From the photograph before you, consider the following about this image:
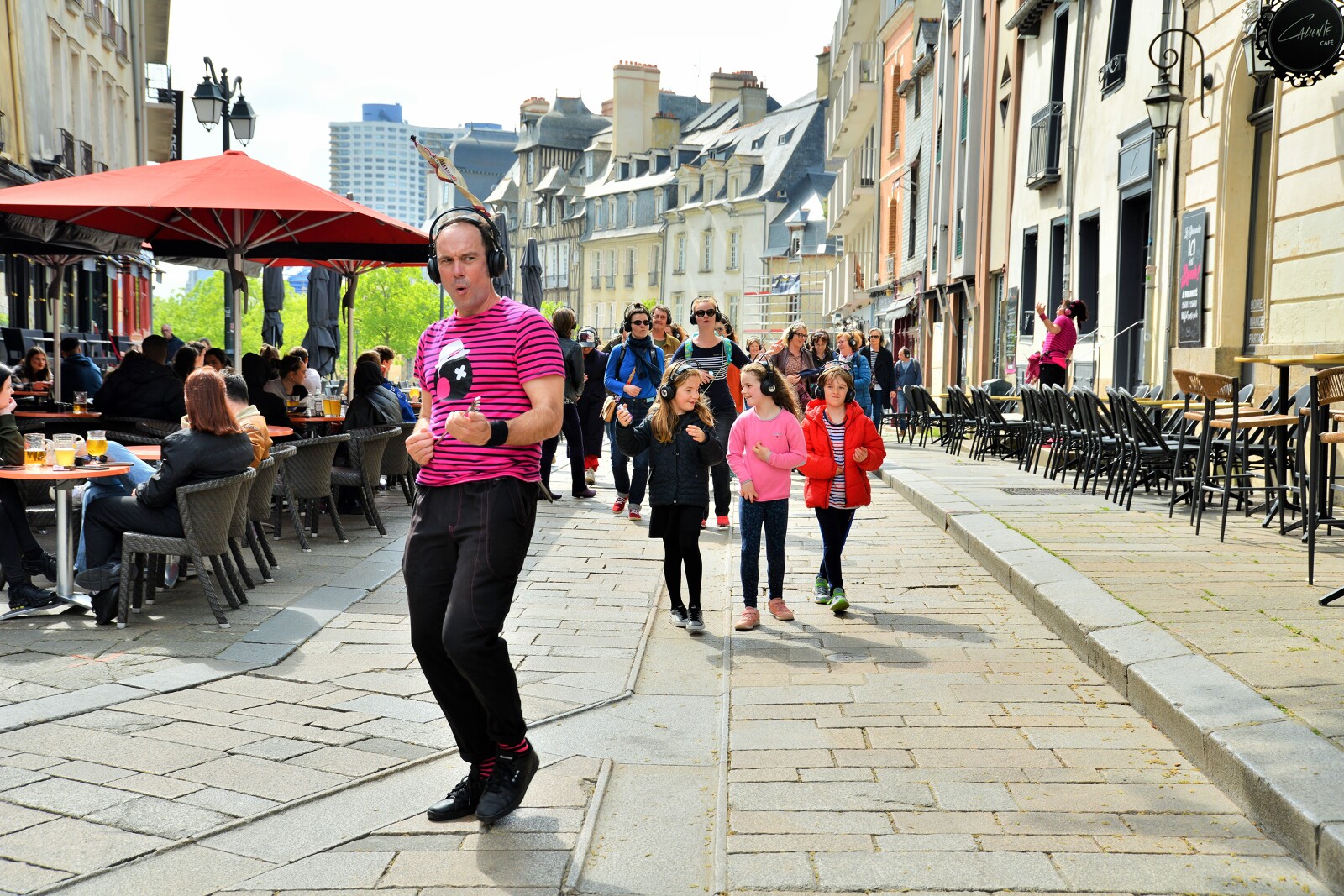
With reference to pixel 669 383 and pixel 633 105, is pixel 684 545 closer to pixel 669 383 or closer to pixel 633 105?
pixel 669 383

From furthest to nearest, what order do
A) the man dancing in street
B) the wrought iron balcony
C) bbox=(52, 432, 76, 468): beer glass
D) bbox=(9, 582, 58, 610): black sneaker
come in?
1. the wrought iron balcony
2. bbox=(52, 432, 76, 468): beer glass
3. bbox=(9, 582, 58, 610): black sneaker
4. the man dancing in street

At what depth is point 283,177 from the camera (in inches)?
410

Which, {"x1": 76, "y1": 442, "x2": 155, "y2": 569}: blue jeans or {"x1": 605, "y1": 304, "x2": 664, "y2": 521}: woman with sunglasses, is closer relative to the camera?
{"x1": 76, "y1": 442, "x2": 155, "y2": 569}: blue jeans

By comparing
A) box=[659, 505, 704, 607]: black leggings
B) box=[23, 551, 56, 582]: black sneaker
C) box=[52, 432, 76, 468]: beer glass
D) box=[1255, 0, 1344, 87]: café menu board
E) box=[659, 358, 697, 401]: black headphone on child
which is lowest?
box=[23, 551, 56, 582]: black sneaker

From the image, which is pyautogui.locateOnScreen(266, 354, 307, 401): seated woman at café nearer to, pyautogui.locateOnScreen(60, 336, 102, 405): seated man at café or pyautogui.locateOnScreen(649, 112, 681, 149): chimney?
pyautogui.locateOnScreen(60, 336, 102, 405): seated man at café

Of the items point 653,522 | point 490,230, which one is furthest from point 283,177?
point 490,230

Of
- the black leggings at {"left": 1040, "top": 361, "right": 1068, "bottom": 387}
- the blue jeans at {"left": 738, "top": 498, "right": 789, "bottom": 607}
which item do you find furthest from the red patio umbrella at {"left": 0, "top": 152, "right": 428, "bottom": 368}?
the black leggings at {"left": 1040, "top": 361, "right": 1068, "bottom": 387}

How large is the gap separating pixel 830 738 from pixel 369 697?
1832mm

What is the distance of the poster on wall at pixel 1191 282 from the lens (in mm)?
14203

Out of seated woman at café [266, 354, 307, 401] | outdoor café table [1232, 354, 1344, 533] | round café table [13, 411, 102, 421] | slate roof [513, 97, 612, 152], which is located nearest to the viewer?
outdoor café table [1232, 354, 1344, 533]

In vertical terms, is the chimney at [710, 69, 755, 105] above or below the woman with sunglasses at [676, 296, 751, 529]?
above

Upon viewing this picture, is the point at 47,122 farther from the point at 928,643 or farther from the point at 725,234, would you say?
the point at 725,234

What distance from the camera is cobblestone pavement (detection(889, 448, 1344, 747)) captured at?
520 cm

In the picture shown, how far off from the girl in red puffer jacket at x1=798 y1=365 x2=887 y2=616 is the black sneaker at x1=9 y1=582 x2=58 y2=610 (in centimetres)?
397
